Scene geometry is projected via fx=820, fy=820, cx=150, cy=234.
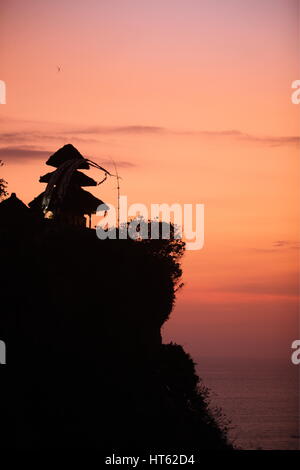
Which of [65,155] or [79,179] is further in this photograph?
[65,155]

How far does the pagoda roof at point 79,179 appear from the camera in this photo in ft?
157

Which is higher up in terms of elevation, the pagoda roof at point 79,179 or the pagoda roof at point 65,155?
the pagoda roof at point 65,155

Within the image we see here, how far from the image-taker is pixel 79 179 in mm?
48031

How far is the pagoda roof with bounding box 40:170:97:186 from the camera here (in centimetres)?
4778

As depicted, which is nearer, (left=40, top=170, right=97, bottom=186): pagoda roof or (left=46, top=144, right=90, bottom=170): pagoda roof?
(left=40, top=170, right=97, bottom=186): pagoda roof

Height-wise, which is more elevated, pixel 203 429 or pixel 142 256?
pixel 142 256

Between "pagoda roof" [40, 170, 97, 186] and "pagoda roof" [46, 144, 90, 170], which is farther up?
"pagoda roof" [46, 144, 90, 170]

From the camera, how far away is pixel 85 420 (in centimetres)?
3167

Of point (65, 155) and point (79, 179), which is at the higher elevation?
point (65, 155)

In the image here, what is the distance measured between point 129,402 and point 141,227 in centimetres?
2737

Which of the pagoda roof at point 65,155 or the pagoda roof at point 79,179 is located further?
the pagoda roof at point 65,155
